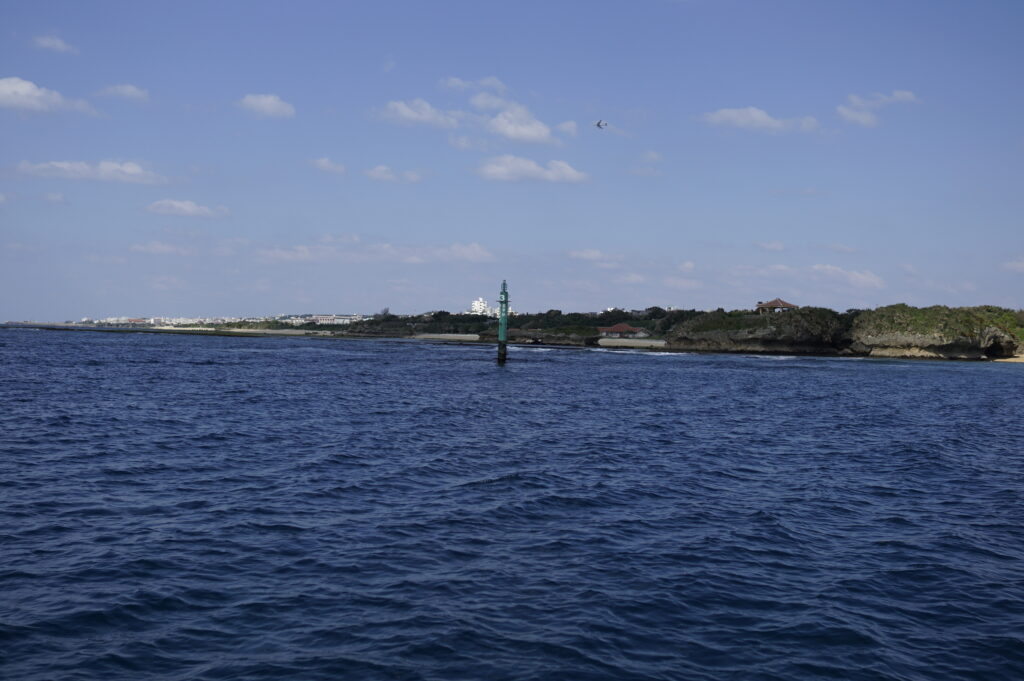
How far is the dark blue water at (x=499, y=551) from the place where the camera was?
1024 centimetres

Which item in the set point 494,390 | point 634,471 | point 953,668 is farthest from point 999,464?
point 494,390

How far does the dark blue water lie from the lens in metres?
10.2

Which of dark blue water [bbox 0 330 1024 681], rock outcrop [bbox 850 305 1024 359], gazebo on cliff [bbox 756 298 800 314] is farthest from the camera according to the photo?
gazebo on cliff [bbox 756 298 800 314]

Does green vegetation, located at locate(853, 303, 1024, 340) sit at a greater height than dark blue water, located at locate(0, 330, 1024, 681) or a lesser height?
greater

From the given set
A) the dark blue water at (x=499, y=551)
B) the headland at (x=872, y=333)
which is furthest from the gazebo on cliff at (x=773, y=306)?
the dark blue water at (x=499, y=551)

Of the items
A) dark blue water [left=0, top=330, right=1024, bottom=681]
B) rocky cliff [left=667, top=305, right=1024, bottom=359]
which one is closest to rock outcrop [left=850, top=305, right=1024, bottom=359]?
rocky cliff [left=667, top=305, right=1024, bottom=359]

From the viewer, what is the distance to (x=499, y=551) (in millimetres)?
14852

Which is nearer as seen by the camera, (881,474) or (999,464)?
(881,474)

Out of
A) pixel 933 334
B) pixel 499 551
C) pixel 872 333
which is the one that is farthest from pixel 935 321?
pixel 499 551

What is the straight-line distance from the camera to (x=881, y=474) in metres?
24.8

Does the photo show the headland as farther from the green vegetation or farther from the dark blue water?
the dark blue water

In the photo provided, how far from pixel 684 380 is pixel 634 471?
48814 mm

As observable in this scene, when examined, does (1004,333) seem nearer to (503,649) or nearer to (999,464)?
(999,464)

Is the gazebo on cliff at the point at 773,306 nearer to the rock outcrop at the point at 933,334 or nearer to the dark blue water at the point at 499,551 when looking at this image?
the rock outcrop at the point at 933,334
